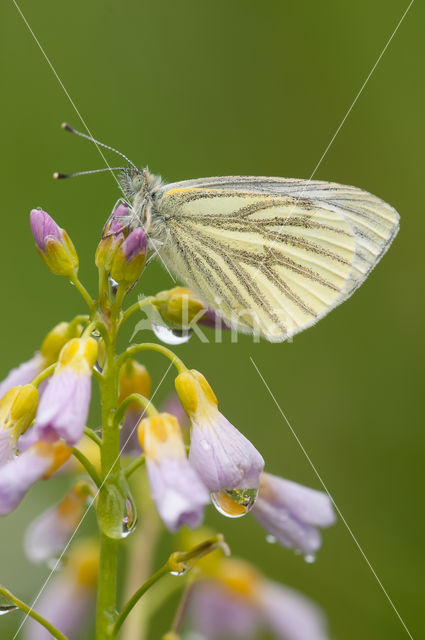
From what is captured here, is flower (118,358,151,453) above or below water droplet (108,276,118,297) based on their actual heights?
below

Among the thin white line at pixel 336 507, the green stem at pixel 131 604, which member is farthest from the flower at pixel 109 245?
the thin white line at pixel 336 507

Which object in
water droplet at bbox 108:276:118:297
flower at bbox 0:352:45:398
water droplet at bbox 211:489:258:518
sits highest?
water droplet at bbox 108:276:118:297

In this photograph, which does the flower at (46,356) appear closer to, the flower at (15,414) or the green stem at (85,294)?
the green stem at (85,294)

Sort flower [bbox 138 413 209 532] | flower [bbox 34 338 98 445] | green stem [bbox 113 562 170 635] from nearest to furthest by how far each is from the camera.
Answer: flower [bbox 138 413 209 532] < flower [bbox 34 338 98 445] < green stem [bbox 113 562 170 635]

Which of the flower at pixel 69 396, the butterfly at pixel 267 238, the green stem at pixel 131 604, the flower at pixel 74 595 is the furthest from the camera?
the butterfly at pixel 267 238

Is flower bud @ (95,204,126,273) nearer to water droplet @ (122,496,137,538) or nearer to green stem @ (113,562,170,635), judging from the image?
water droplet @ (122,496,137,538)

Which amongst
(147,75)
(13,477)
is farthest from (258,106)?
(13,477)

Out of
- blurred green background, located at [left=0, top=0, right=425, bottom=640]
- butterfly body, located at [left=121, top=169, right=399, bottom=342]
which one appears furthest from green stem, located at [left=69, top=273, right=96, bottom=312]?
blurred green background, located at [left=0, top=0, right=425, bottom=640]

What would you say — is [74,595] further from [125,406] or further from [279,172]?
[279,172]
